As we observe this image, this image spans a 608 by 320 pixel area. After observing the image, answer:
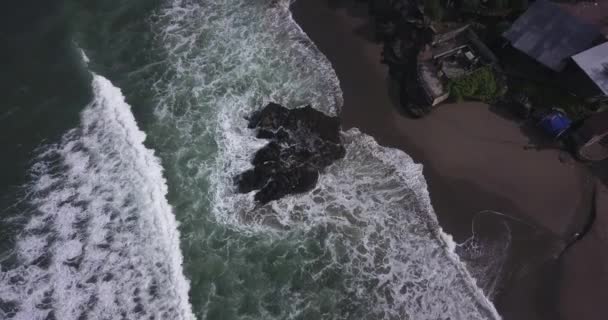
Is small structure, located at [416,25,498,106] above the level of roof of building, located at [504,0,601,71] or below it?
below

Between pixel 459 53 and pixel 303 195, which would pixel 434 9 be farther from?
pixel 303 195

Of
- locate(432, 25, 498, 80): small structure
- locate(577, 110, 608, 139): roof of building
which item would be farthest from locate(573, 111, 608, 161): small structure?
locate(432, 25, 498, 80): small structure

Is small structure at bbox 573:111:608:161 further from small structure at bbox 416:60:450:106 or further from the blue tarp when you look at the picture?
small structure at bbox 416:60:450:106

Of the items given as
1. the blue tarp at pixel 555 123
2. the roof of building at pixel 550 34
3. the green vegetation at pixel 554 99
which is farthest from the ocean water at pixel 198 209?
the roof of building at pixel 550 34

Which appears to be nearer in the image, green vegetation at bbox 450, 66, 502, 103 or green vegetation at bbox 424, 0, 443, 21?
green vegetation at bbox 450, 66, 502, 103

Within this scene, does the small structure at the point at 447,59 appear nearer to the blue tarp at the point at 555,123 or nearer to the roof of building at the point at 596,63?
the roof of building at the point at 596,63

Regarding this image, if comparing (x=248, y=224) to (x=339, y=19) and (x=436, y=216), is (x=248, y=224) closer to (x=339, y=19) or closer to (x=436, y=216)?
(x=436, y=216)
